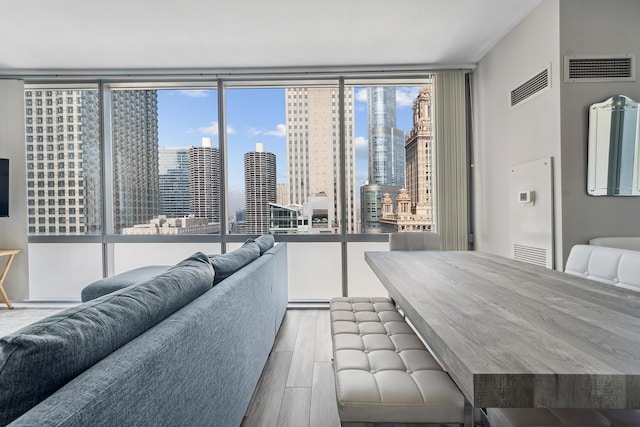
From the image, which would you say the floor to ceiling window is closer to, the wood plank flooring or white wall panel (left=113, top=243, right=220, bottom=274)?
white wall panel (left=113, top=243, right=220, bottom=274)

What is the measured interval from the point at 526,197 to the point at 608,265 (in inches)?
50.7

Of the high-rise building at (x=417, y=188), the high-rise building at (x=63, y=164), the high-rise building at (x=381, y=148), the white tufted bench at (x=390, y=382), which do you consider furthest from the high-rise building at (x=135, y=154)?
the white tufted bench at (x=390, y=382)

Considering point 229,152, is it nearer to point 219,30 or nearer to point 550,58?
point 219,30

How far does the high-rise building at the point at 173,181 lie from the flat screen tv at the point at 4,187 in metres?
1.57

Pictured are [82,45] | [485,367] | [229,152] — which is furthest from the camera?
[229,152]

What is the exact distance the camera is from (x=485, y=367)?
2.09 ft

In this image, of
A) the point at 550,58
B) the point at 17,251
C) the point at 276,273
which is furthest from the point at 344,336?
the point at 17,251

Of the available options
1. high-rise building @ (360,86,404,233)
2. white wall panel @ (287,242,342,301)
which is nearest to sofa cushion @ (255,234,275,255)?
white wall panel @ (287,242,342,301)

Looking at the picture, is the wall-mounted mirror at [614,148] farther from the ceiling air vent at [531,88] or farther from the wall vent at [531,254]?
the wall vent at [531,254]

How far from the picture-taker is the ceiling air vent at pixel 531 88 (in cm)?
255

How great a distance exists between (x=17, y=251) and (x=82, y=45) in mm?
2315

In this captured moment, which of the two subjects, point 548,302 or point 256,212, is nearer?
point 548,302

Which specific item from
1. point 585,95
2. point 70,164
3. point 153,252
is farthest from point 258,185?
point 585,95

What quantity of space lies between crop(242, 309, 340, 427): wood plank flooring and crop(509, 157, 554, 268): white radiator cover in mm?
1845
